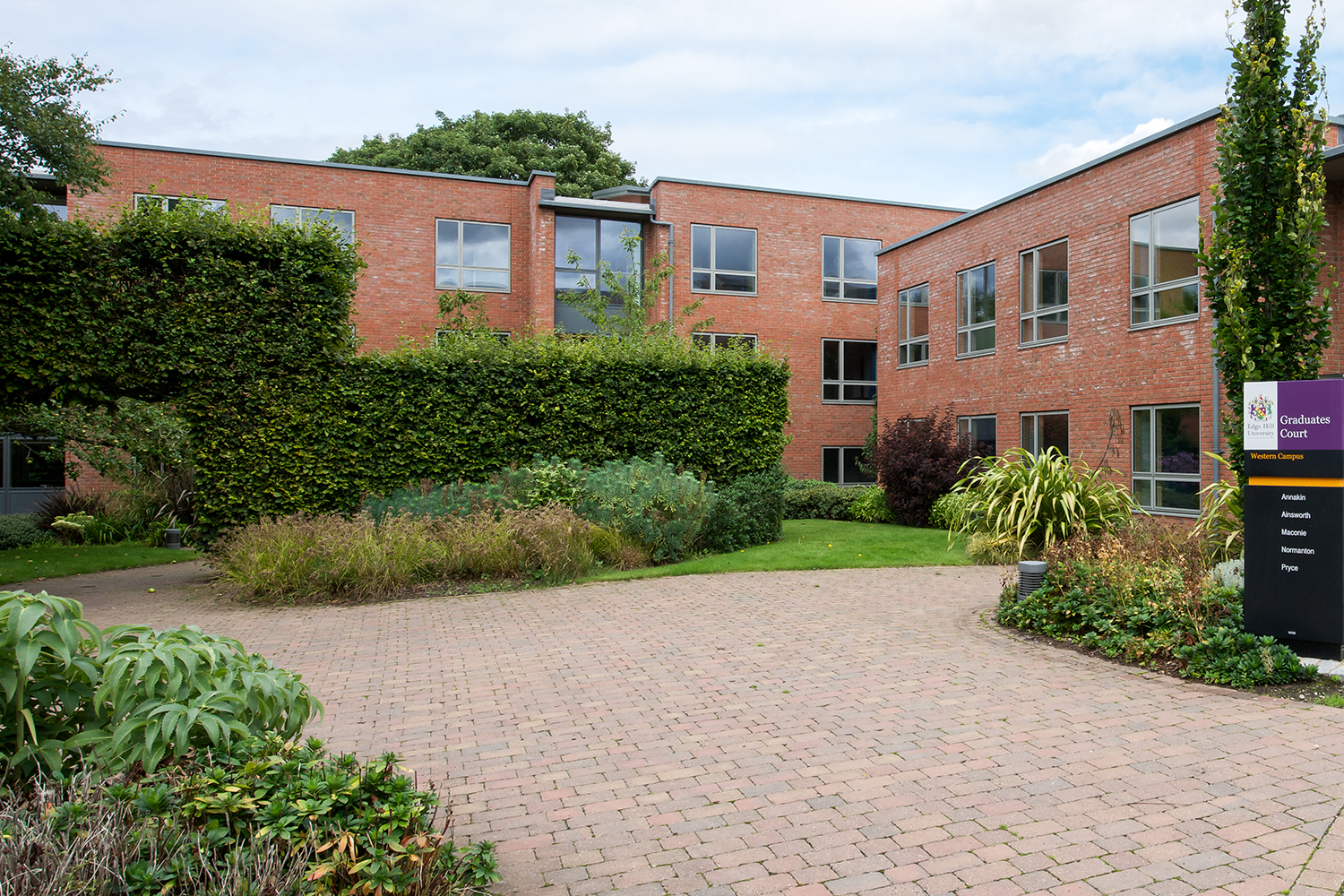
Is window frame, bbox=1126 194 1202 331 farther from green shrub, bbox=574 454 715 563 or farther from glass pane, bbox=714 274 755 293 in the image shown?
glass pane, bbox=714 274 755 293

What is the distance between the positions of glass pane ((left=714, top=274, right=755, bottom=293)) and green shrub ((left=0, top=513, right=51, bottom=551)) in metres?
17.5

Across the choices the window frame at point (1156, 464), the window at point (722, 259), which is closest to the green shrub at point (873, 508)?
the window frame at point (1156, 464)

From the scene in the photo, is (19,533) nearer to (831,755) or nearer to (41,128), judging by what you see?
(41,128)

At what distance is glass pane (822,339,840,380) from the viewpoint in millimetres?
26453

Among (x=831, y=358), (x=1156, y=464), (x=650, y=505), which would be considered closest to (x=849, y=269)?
(x=831, y=358)

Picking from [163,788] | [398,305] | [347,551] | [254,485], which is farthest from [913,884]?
[398,305]

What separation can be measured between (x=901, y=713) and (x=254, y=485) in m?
9.59

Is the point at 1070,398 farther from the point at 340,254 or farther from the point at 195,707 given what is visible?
the point at 195,707

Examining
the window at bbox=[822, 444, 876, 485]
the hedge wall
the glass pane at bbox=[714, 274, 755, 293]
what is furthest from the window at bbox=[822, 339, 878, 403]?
the hedge wall

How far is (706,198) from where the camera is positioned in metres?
25.3

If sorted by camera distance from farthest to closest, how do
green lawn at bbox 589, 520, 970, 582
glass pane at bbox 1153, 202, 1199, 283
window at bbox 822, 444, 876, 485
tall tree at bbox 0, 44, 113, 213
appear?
window at bbox 822, 444, 876, 485, glass pane at bbox 1153, 202, 1199, 283, green lawn at bbox 589, 520, 970, 582, tall tree at bbox 0, 44, 113, 213

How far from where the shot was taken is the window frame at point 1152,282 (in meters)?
13.8

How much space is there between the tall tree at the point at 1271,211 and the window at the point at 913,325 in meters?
13.8

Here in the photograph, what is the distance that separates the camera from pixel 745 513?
45.4 ft
